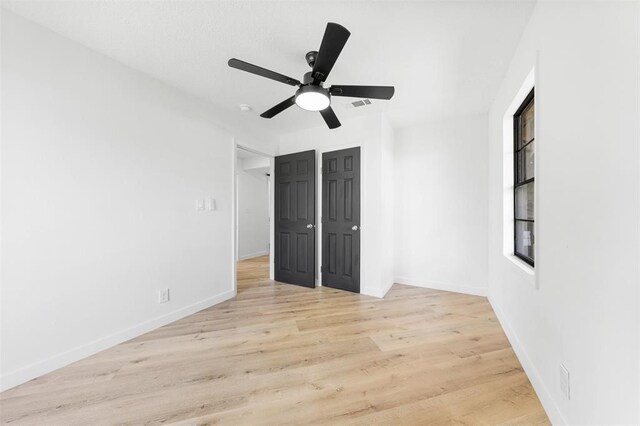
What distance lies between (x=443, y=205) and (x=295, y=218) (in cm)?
222

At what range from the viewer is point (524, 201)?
86.7 inches

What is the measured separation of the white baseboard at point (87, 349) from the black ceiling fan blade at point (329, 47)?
2664mm

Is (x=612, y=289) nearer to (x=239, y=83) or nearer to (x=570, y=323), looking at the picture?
(x=570, y=323)

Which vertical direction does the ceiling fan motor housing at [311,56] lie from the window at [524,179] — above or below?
above

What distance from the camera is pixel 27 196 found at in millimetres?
1676

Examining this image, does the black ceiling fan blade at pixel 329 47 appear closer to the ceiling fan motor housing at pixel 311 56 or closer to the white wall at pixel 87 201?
the ceiling fan motor housing at pixel 311 56

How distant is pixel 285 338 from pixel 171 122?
245cm

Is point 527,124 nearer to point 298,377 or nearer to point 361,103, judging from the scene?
point 361,103

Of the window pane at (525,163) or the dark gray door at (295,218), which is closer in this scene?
the window pane at (525,163)

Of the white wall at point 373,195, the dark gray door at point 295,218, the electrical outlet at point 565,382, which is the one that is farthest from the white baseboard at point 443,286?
the electrical outlet at point 565,382

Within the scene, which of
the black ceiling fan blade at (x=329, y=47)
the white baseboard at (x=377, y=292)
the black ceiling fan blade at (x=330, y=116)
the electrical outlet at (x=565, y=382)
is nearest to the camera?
the electrical outlet at (x=565, y=382)

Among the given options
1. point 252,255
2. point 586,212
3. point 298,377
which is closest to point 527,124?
point 586,212

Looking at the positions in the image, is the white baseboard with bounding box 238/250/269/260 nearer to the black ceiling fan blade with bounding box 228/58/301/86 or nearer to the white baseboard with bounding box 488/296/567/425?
the black ceiling fan blade with bounding box 228/58/301/86

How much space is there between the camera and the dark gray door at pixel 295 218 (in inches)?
150
